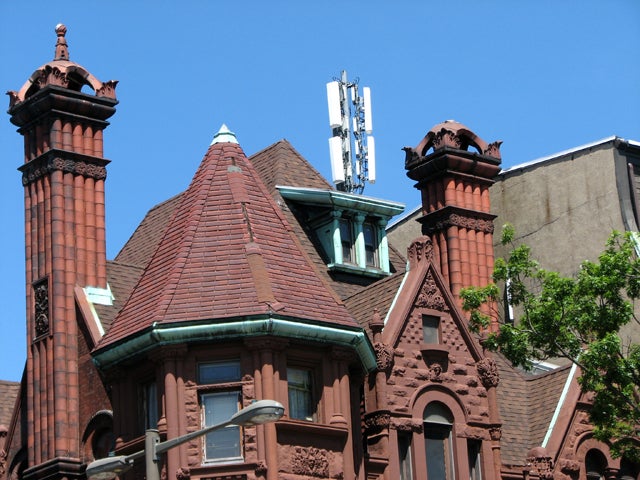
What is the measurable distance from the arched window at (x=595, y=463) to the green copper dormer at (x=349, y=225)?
751cm

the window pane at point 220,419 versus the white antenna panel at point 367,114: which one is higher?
the white antenna panel at point 367,114

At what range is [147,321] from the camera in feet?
128

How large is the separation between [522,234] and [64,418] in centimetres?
2271

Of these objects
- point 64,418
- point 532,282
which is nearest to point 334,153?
point 532,282

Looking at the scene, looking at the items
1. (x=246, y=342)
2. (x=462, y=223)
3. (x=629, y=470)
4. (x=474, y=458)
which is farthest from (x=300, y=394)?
(x=462, y=223)

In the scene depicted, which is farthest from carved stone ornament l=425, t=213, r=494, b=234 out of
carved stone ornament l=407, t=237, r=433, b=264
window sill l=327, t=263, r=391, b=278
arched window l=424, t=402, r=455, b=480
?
arched window l=424, t=402, r=455, b=480

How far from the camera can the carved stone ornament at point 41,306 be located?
143 feet

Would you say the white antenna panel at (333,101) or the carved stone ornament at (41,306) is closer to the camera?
the carved stone ornament at (41,306)

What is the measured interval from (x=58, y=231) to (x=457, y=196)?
12489 millimetres

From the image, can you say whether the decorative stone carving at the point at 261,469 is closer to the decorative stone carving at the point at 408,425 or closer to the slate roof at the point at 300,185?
the decorative stone carving at the point at 408,425

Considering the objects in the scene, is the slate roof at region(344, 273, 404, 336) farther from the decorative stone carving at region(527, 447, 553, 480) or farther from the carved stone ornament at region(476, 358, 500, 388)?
the decorative stone carving at region(527, 447, 553, 480)

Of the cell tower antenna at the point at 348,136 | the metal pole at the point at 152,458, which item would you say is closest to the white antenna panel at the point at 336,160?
the cell tower antenna at the point at 348,136

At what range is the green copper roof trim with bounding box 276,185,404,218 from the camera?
47500 mm

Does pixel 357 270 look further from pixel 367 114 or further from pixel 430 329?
pixel 367 114
